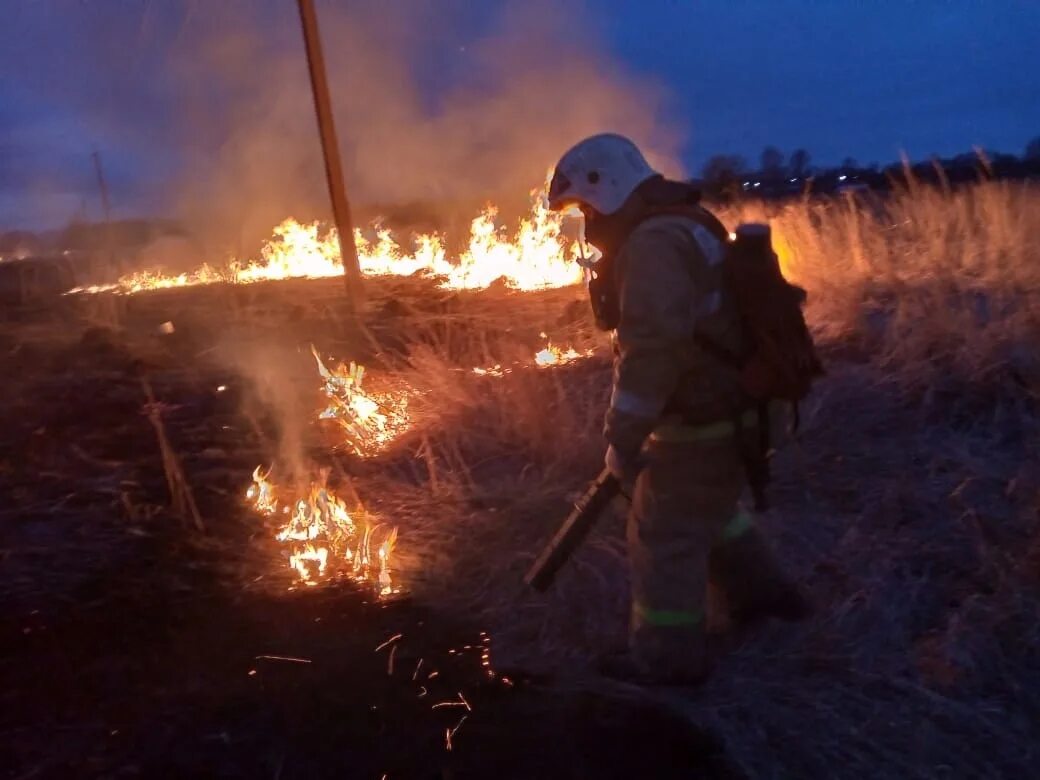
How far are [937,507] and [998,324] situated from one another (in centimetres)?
186

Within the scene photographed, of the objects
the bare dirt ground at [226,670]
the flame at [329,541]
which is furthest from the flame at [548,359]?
the flame at [329,541]

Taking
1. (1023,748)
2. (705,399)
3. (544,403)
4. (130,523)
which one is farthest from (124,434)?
(1023,748)

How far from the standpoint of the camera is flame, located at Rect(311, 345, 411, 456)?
22.3 ft

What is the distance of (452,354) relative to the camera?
9.12 meters

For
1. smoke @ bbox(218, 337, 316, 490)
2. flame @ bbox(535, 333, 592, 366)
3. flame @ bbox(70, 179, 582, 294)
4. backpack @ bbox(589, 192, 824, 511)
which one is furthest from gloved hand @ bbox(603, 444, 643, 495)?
flame @ bbox(70, 179, 582, 294)

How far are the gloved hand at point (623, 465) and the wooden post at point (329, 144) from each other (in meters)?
9.54

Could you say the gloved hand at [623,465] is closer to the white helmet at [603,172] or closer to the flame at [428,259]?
the white helmet at [603,172]

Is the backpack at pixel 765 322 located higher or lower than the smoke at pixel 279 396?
→ higher

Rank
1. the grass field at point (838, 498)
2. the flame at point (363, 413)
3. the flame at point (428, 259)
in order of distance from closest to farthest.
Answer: the grass field at point (838, 498) → the flame at point (363, 413) → the flame at point (428, 259)

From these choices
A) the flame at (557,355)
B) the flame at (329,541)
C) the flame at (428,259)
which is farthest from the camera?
the flame at (428,259)

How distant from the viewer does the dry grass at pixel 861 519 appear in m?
3.27

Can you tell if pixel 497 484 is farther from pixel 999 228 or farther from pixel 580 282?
pixel 580 282

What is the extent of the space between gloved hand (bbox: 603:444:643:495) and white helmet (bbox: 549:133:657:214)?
2.58 ft

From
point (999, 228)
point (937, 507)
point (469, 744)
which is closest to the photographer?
point (469, 744)
